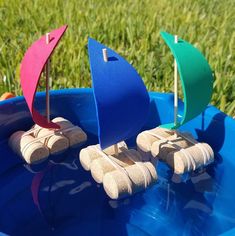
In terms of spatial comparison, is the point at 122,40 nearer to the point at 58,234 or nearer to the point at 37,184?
the point at 37,184

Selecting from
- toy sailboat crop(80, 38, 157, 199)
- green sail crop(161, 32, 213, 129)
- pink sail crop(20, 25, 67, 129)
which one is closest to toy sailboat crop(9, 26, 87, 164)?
pink sail crop(20, 25, 67, 129)

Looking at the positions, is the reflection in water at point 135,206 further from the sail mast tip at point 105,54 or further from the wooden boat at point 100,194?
the sail mast tip at point 105,54

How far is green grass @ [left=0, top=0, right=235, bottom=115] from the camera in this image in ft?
5.52

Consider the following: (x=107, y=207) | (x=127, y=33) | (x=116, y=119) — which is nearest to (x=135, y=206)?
(x=107, y=207)

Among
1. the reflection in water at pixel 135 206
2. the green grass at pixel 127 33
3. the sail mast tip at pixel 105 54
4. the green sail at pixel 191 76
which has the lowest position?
the reflection in water at pixel 135 206

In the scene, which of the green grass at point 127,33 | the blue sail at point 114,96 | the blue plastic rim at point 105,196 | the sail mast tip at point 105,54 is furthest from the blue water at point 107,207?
the green grass at point 127,33

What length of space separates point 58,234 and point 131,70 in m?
0.38

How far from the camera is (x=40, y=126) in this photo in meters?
1.19

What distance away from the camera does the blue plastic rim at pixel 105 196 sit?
1.01 m

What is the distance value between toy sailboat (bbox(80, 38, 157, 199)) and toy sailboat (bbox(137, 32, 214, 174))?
83 millimetres

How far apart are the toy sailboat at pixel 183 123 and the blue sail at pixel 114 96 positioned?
0.33ft

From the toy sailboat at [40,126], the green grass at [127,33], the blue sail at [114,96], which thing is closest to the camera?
the blue sail at [114,96]

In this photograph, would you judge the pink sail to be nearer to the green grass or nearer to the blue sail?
the blue sail

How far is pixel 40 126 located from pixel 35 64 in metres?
0.18
